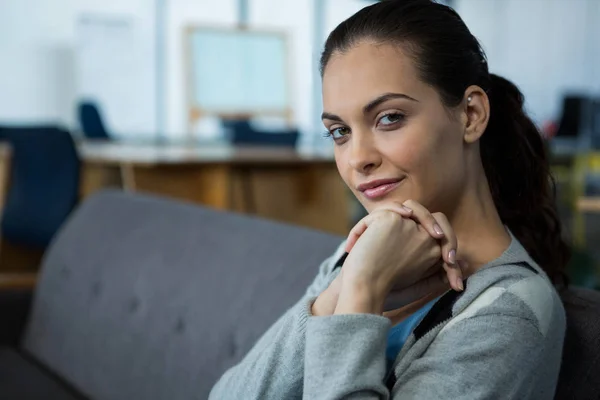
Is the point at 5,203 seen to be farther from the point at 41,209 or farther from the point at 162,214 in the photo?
the point at 162,214

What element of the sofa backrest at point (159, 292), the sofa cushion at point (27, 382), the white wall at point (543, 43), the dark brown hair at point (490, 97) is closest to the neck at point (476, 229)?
the dark brown hair at point (490, 97)

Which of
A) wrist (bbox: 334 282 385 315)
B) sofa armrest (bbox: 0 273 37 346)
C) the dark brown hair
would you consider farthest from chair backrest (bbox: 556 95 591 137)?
wrist (bbox: 334 282 385 315)

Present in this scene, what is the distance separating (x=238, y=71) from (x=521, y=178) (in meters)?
7.71

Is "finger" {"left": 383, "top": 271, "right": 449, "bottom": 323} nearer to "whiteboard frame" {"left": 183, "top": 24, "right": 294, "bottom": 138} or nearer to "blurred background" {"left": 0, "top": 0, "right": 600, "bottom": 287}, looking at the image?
"blurred background" {"left": 0, "top": 0, "right": 600, "bottom": 287}

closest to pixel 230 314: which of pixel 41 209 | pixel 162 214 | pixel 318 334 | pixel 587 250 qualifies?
pixel 162 214

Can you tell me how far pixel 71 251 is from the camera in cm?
233

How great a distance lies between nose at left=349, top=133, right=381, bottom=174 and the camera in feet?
3.16

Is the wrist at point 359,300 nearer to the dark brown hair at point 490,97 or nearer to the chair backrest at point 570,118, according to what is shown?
the dark brown hair at point 490,97

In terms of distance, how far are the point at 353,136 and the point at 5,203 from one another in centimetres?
309

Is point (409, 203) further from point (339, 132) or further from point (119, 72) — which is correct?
point (119, 72)

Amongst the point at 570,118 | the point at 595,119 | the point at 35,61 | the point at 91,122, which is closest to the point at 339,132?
the point at 91,122

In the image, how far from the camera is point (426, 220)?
3.14ft

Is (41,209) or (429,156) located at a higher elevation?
(429,156)

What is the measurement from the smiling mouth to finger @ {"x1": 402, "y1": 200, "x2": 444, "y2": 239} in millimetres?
31
